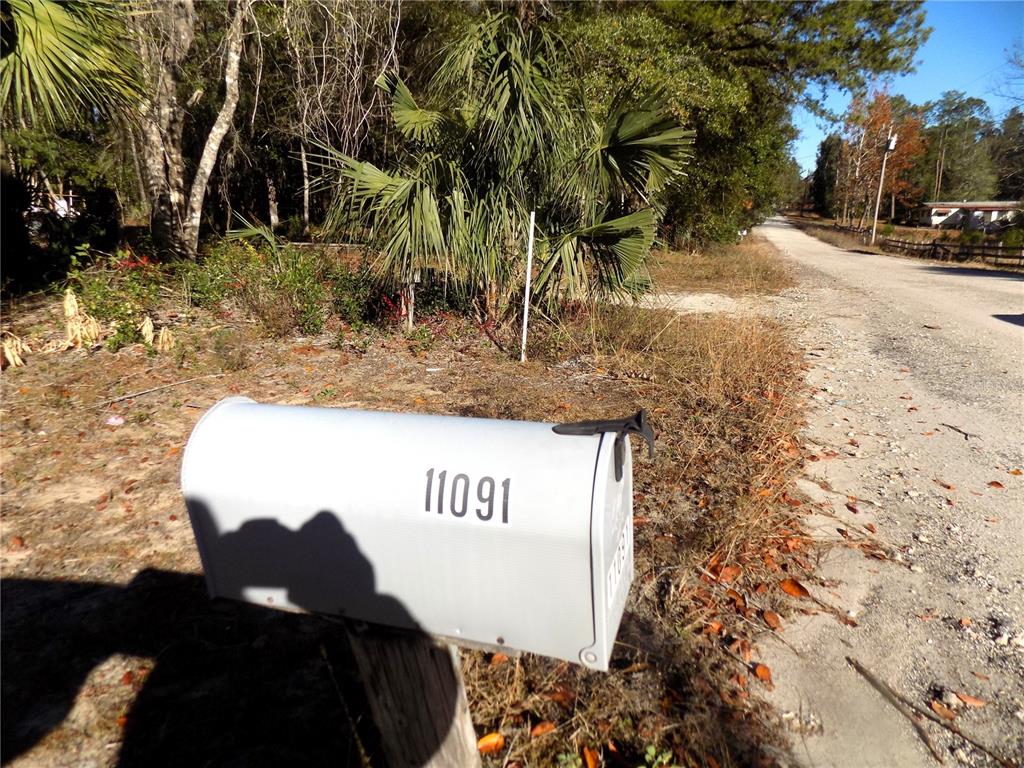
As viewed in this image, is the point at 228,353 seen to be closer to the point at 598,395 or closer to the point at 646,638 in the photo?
→ the point at 598,395

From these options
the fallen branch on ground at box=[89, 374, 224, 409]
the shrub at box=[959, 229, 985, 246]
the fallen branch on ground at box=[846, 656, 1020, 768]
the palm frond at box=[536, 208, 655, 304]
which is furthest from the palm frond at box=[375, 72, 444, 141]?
the shrub at box=[959, 229, 985, 246]

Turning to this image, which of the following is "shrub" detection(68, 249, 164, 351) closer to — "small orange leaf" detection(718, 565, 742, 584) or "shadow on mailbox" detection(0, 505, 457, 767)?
"shadow on mailbox" detection(0, 505, 457, 767)

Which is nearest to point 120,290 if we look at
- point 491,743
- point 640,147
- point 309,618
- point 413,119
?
point 413,119

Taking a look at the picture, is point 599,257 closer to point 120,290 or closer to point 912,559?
point 912,559

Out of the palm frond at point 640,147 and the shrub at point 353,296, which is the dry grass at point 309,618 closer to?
the shrub at point 353,296

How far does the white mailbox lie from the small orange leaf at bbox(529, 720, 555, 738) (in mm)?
890

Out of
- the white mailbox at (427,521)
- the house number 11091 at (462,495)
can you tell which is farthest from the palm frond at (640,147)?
the house number 11091 at (462,495)

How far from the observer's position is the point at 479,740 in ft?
7.00

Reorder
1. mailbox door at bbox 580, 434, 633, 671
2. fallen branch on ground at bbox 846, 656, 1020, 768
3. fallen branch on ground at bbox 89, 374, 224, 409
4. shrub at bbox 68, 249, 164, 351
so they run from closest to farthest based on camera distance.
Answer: mailbox door at bbox 580, 434, 633, 671 < fallen branch on ground at bbox 846, 656, 1020, 768 < fallen branch on ground at bbox 89, 374, 224, 409 < shrub at bbox 68, 249, 164, 351

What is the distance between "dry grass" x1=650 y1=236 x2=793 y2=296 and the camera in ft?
44.7

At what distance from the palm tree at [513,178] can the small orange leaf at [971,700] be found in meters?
5.07

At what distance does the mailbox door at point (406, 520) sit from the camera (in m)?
1.34

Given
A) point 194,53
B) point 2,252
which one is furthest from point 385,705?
point 194,53

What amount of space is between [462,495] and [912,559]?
9.77 ft
